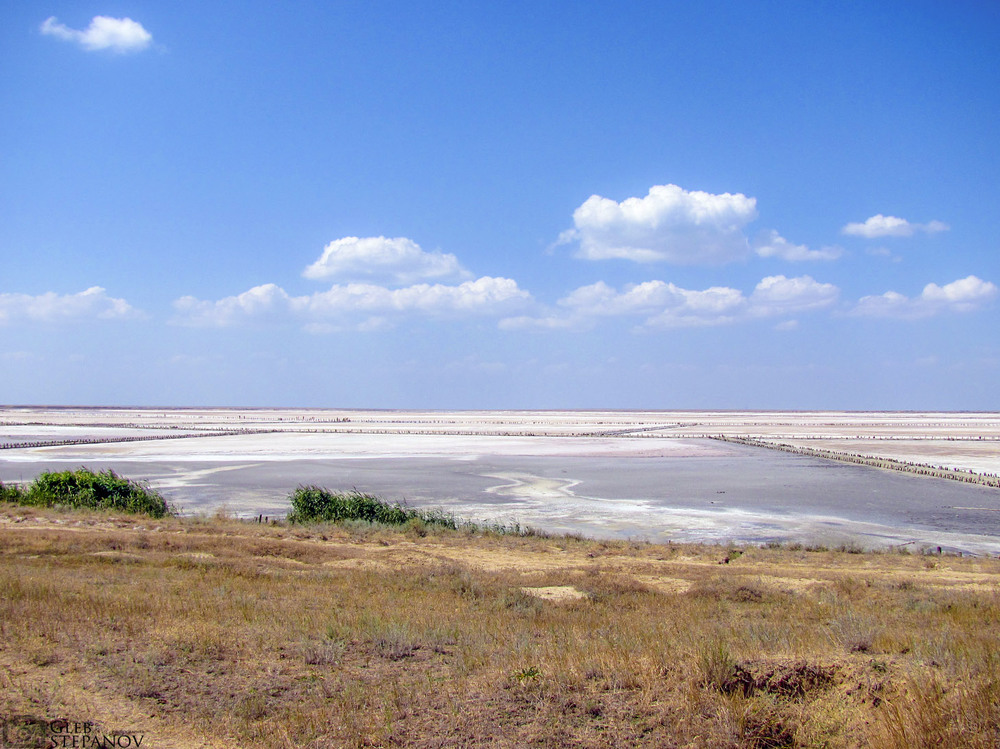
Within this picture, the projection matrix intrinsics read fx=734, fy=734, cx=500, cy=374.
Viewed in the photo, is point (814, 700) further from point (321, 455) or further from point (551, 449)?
point (551, 449)

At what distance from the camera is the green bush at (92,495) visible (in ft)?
81.8

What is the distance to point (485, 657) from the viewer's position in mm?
7672

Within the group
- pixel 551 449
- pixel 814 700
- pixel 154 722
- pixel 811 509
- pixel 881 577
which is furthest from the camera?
pixel 551 449

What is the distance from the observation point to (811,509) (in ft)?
98.3

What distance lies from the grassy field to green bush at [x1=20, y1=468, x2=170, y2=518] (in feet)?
33.2

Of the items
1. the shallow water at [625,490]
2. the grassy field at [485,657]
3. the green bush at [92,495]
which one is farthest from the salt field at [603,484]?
the grassy field at [485,657]

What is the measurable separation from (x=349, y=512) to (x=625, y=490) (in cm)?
1546

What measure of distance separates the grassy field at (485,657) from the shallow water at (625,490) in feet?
35.0

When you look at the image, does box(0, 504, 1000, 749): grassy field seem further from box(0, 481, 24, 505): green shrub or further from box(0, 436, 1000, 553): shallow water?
box(0, 481, 24, 505): green shrub

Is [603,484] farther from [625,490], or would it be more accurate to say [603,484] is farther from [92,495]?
[92,495]

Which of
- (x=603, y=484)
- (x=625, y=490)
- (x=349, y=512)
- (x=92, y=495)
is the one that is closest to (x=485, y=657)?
(x=349, y=512)

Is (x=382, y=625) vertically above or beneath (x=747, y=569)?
above

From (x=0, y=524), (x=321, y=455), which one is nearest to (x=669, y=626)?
(x=0, y=524)

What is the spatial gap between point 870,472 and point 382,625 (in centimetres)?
4301
